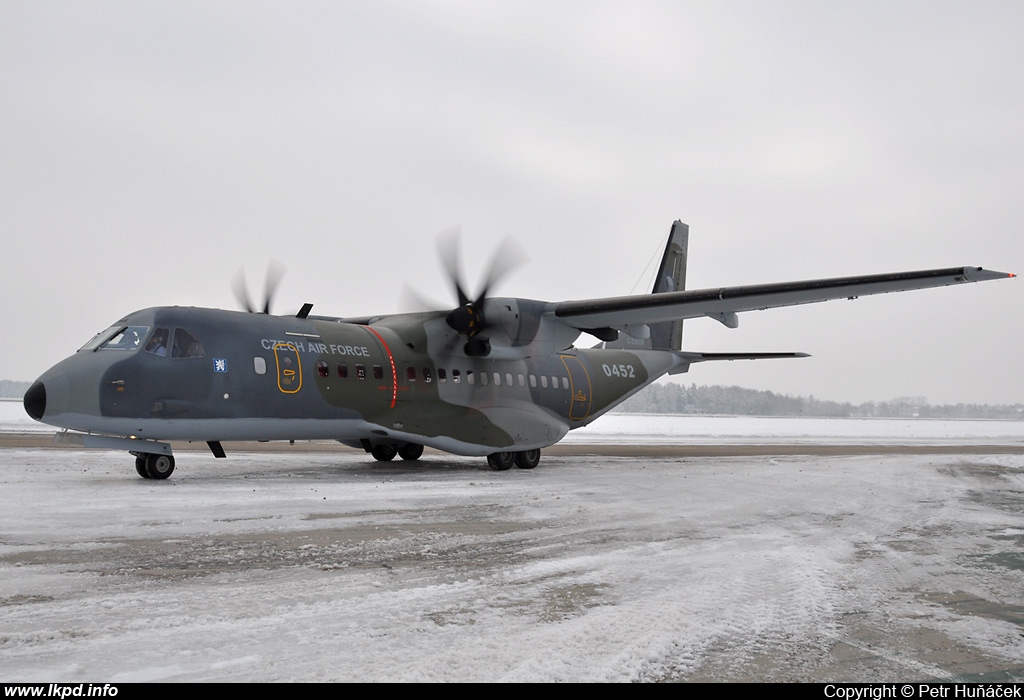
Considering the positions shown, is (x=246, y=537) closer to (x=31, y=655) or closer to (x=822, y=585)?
(x=31, y=655)

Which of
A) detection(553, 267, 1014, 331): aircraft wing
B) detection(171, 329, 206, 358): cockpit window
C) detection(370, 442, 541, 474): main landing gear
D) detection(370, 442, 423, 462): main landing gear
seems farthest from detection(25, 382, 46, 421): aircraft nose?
detection(553, 267, 1014, 331): aircraft wing

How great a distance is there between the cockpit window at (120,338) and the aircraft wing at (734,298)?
8063 mm

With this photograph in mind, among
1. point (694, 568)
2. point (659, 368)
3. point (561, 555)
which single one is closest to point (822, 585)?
point (694, 568)

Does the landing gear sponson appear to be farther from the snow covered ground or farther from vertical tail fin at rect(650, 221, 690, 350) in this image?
vertical tail fin at rect(650, 221, 690, 350)

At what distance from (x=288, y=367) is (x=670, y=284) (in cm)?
1264

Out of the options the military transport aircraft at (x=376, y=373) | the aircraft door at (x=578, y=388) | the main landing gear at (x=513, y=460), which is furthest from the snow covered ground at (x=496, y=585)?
the aircraft door at (x=578, y=388)

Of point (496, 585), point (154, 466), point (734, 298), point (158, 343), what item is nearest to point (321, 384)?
point (158, 343)

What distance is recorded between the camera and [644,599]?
18.0 ft

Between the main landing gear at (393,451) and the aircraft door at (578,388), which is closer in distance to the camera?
the main landing gear at (393,451)

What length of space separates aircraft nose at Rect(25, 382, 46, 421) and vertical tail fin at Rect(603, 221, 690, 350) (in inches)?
576

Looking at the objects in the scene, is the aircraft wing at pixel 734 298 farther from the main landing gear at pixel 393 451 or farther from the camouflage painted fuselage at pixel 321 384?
the main landing gear at pixel 393 451

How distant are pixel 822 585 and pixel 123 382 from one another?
1047 cm

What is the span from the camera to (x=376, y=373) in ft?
52.0

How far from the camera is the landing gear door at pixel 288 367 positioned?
1434cm
